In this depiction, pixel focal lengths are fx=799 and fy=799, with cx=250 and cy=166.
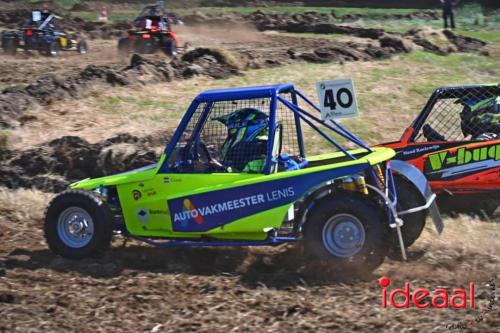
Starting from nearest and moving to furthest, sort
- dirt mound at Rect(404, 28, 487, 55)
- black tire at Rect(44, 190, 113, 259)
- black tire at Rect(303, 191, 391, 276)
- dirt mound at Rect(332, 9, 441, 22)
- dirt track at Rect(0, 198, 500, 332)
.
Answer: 1. dirt track at Rect(0, 198, 500, 332)
2. black tire at Rect(303, 191, 391, 276)
3. black tire at Rect(44, 190, 113, 259)
4. dirt mound at Rect(404, 28, 487, 55)
5. dirt mound at Rect(332, 9, 441, 22)

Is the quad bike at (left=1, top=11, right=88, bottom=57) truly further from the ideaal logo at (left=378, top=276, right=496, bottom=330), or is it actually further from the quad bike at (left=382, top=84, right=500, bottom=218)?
the ideaal logo at (left=378, top=276, right=496, bottom=330)

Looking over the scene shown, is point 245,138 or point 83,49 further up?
point 245,138

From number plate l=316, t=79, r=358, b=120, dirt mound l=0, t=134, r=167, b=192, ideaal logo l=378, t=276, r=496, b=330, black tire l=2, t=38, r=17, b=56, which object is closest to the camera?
ideaal logo l=378, t=276, r=496, b=330

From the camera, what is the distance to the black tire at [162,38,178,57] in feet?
76.3

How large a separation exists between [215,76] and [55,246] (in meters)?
10.1

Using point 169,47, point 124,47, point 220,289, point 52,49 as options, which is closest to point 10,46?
point 52,49

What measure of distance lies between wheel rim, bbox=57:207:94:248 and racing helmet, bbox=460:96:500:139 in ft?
15.7

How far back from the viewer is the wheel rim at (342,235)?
6844mm

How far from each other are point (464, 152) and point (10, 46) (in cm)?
1823

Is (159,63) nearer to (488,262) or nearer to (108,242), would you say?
(108,242)

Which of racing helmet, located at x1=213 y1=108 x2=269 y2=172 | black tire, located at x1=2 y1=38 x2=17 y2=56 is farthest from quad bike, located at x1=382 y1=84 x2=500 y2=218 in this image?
black tire, located at x1=2 y1=38 x2=17 y2=56

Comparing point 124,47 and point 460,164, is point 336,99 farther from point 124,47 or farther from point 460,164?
point 124,47

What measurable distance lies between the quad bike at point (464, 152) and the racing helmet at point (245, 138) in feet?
8.64

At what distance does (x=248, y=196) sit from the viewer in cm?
714
